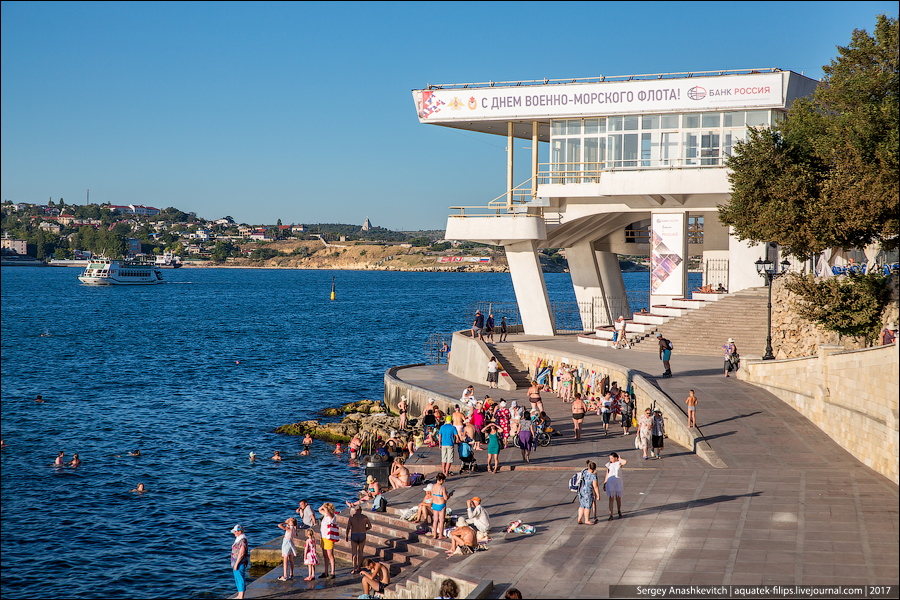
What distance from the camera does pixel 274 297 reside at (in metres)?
152

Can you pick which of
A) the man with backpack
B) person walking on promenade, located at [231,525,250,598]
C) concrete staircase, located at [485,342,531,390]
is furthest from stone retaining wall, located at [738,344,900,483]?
person walking on promenade, located at [231,525,250,598]

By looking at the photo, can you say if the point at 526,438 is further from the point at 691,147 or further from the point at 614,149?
the point at 614,149

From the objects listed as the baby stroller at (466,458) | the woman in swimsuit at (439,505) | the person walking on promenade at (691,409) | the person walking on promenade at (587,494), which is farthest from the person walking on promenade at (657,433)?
the woman in swimsuit at (439,505)

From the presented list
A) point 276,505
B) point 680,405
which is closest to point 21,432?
point 276,505

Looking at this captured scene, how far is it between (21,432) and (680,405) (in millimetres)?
29855

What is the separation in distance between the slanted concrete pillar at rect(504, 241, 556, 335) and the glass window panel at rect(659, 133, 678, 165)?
737cm

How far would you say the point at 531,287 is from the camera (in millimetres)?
39531

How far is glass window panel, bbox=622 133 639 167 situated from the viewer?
3709cm

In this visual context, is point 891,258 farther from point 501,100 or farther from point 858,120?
point 501,100

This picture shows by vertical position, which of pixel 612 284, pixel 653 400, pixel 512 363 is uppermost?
pixel 612 284

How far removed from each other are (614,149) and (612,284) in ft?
34.7

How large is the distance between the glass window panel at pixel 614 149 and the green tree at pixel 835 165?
9.13 m

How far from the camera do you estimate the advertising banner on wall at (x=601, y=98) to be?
34.7 meters

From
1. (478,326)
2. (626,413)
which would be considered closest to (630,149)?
(478,326)
